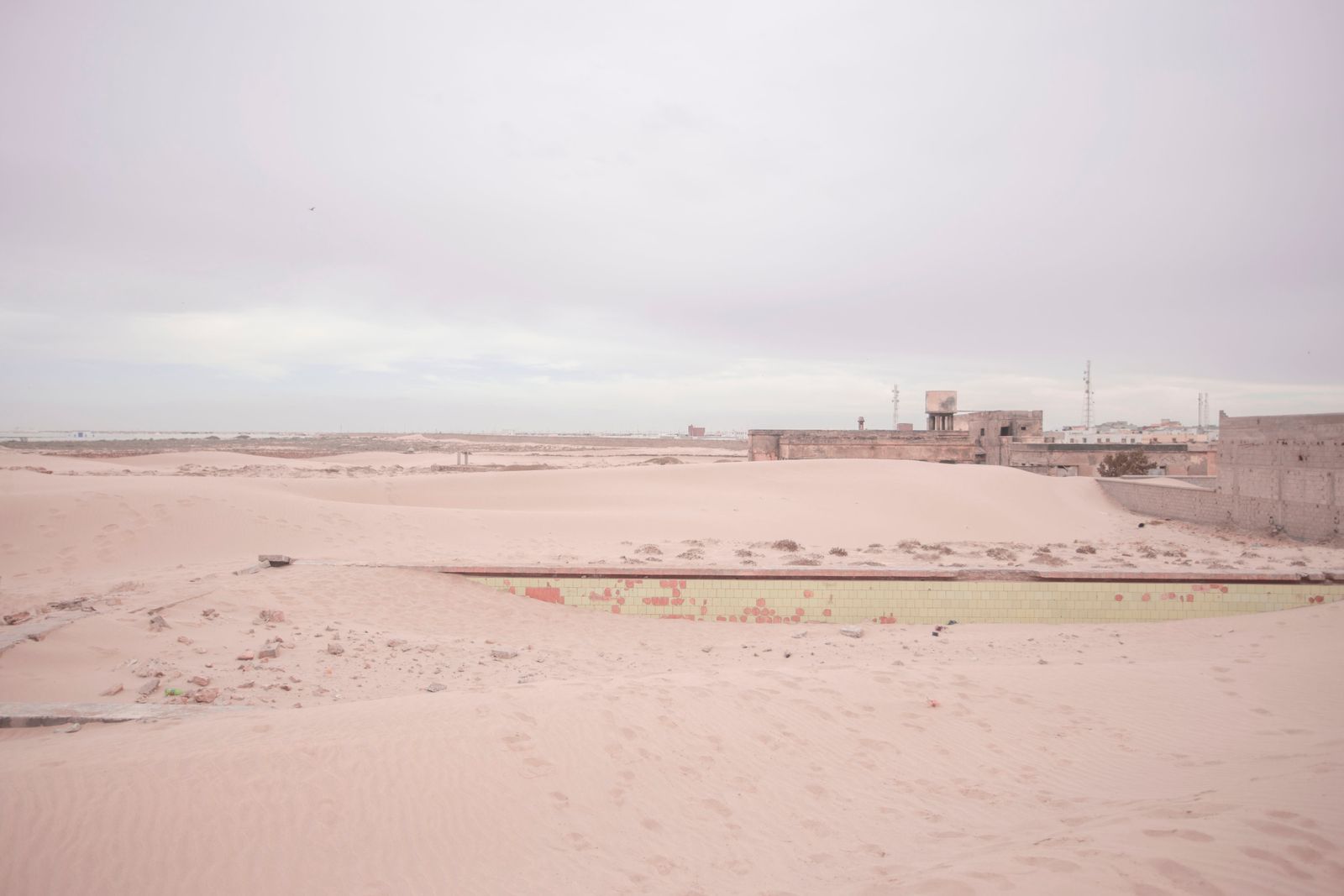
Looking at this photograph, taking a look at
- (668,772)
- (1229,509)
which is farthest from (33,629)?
(1229,509)

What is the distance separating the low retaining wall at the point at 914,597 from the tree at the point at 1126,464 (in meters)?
22.1

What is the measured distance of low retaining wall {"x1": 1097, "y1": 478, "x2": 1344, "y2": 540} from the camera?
15.4 metres

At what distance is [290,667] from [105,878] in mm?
3160

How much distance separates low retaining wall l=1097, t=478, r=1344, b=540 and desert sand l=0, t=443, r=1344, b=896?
27.8 ft

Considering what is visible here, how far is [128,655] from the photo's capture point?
6.15 metres

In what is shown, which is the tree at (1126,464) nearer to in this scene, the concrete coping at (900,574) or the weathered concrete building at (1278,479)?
the weathered concrete building at (1278,479)

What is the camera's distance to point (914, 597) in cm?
971

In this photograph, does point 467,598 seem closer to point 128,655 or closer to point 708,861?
point 128,655

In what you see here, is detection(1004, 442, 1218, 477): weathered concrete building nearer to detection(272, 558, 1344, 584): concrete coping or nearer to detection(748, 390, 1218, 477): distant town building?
detection(748, 390, 1218, 477): distant town building

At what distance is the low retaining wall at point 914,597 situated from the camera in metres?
9.65

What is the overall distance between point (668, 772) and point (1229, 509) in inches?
755

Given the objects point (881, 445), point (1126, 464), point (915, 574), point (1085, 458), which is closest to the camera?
point (915, 574)

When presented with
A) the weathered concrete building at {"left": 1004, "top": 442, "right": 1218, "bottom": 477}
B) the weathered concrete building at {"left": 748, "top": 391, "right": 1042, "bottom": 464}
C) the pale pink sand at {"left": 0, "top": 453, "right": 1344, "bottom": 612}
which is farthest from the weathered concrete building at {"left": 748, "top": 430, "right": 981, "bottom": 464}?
the pale pink sand at {"left": 0, "top": 453, "right": 1344, "bottom": 612}

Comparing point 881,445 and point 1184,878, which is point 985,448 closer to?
point 881,445
